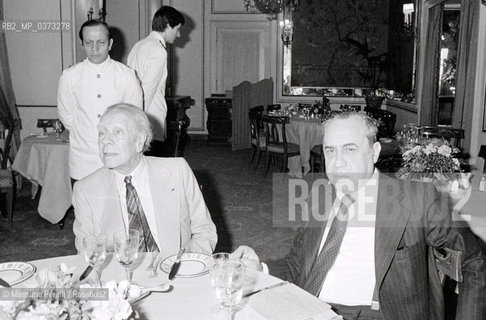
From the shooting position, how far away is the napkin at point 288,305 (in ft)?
4.68

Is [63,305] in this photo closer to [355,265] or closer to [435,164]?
[355,265]

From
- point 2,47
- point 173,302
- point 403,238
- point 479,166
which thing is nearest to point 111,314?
point 173,302

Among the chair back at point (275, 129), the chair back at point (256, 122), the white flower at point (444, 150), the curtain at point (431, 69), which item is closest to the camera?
the white flower at point (444, 150)

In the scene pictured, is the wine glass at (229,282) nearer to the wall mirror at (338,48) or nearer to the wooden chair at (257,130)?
the wooden chair at (257,130)

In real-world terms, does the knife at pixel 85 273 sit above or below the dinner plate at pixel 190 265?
above

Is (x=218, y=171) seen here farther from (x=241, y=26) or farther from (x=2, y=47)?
(x=241, y=26)

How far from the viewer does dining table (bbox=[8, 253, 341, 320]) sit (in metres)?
1.44

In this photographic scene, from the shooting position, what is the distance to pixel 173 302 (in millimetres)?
1517

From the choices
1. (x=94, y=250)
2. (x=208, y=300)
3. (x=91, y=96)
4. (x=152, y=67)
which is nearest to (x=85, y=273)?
(x=94, y=250)

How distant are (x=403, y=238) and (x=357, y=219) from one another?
0.73 feet

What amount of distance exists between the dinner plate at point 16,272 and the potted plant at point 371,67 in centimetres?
963

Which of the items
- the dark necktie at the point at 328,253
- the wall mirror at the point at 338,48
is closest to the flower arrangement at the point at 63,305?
the dark necktie at the point at 328,253

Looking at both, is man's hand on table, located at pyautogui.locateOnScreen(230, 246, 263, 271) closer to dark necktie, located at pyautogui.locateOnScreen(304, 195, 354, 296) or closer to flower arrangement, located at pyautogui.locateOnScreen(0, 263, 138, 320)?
dark necktie, located at pyautogui.locateOnScreen(304, 195, 354, 296)

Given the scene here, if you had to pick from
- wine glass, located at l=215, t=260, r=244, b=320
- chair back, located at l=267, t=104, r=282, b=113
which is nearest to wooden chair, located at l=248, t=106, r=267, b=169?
chair back, located at l=267, t=104, r=282, b=113
